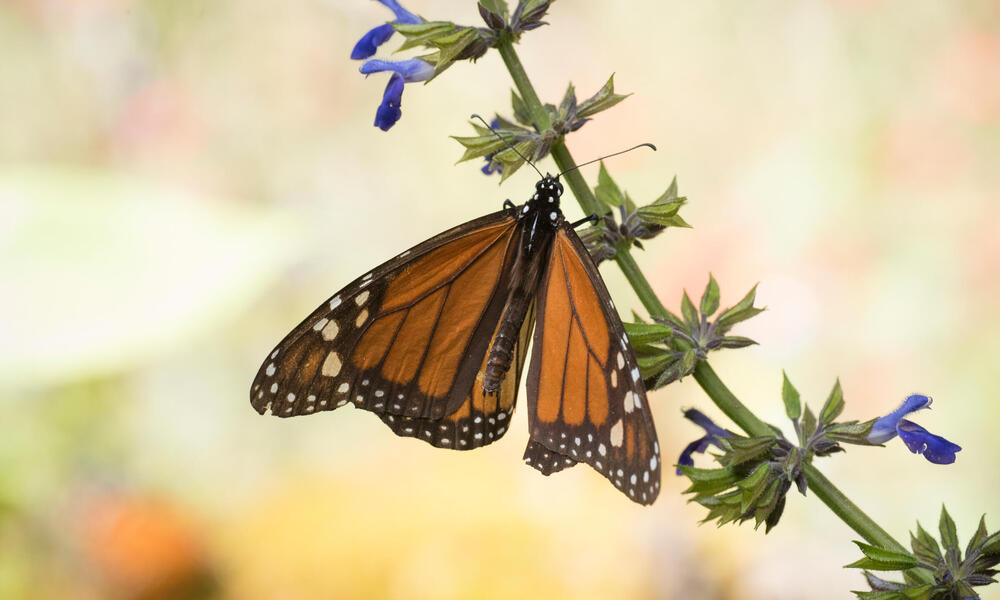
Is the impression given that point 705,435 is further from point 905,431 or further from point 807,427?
point 905,431

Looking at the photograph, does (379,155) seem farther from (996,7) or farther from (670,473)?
(996,7)

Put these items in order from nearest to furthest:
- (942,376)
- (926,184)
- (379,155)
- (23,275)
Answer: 1. (942,376)
2. (926,184)
3. (23,275)
4. (379,155)

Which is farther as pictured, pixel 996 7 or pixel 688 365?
pixel 996 7

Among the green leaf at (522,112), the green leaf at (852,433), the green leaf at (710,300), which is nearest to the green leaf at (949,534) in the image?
the green leaf at (852,433)

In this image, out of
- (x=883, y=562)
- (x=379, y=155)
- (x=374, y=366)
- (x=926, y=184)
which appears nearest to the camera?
(x=883, y=562)

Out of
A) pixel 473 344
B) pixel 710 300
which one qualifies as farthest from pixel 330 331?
pixel 710 300

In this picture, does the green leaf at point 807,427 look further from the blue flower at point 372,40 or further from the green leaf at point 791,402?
the blue flower at point 372,40

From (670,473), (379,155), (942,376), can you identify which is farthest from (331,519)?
(942,376)
